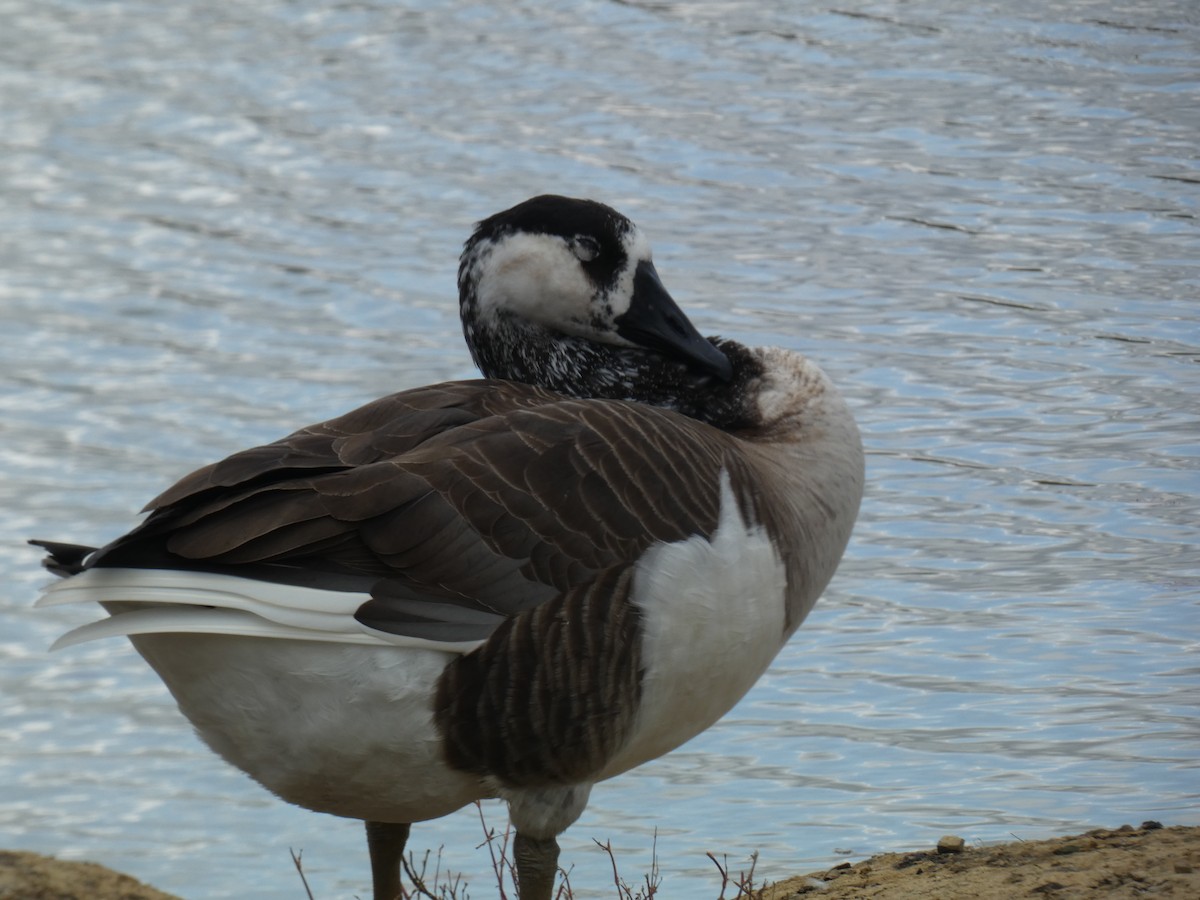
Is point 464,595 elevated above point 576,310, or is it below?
below

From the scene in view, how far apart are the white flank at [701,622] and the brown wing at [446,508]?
7cm

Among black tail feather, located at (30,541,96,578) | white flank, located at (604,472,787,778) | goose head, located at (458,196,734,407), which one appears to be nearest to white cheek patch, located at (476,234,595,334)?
goose head, located at (458,196,734,407)

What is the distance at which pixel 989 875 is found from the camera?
4.77 metres

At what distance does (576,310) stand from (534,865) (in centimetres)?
155

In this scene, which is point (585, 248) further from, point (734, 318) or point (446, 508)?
point (734, 318)

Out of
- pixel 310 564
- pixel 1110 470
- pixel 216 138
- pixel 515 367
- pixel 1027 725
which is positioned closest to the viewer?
pixel 310 564

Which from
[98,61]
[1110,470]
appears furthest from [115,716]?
[98,61]

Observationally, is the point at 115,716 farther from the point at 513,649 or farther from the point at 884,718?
the point at 513,649

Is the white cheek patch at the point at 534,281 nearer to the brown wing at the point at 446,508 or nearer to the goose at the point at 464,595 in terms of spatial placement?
the goose at the point at 464,595

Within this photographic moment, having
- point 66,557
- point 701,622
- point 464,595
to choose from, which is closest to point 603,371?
point 701,622

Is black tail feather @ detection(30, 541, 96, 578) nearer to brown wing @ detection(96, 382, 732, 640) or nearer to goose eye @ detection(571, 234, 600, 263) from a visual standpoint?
brown wing @ detection(96, 382, 732, 640)

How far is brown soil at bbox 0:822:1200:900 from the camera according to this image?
429 centimetres

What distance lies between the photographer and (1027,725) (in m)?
6.48

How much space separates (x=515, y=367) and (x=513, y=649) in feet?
3.87
